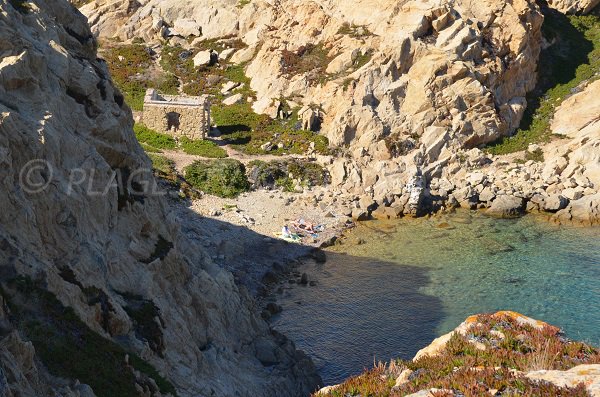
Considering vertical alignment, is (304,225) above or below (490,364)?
below

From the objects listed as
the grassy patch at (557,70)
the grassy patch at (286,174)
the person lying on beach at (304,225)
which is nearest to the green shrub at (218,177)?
the grassy patch at (286,174)

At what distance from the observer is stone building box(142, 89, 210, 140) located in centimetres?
5528

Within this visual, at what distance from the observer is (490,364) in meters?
14.2

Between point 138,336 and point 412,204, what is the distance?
3378cm

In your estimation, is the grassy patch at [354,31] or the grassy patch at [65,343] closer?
the grassy patch at [65,343]

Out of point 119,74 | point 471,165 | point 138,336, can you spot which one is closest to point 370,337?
point 138,336

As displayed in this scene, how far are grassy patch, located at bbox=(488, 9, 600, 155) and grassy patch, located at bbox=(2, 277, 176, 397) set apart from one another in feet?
167

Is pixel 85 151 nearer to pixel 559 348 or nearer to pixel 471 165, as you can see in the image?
pixel 559 348

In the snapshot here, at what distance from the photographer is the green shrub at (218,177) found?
4897 centimetres

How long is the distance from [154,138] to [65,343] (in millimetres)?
42697

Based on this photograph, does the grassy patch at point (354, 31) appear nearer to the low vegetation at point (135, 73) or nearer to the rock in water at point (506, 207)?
the low vegetation at point (135, 73)

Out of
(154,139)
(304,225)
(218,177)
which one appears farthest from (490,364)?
(154,139)

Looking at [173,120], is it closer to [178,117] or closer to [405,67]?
[178,117]

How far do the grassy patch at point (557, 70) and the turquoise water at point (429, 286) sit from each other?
54.7ft
